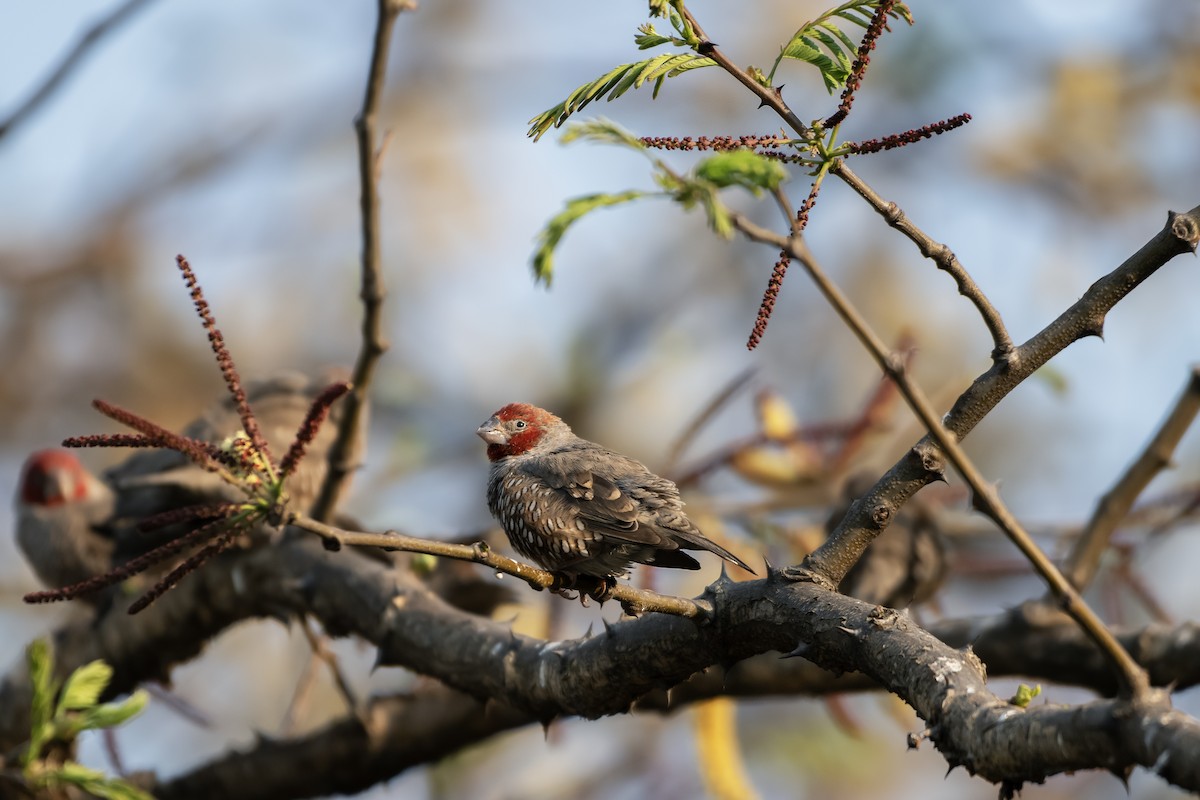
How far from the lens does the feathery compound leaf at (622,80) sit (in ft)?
7.93

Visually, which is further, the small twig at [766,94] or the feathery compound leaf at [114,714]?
the feathery compound leaf at [114,714]

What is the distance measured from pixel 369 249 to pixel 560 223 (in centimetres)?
127

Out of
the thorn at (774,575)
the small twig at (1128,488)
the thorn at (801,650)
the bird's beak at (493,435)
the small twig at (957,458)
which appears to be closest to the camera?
the small twig at (957,458)

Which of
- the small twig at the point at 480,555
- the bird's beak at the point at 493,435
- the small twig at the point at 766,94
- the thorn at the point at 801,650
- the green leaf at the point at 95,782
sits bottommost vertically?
the green leaf at the point at 95,782

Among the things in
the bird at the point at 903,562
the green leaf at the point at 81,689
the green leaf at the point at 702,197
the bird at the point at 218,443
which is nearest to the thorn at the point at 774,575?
the green leaf at the point at 702,197

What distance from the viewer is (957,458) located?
196 cm

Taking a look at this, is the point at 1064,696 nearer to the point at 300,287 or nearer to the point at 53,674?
the point at 53,674

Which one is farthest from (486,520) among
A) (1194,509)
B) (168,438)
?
(168,438)

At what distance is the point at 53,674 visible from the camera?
5.82m

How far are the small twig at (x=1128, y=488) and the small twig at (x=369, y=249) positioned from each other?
9.40ft

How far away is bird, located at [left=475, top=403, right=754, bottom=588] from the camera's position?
11.2ft

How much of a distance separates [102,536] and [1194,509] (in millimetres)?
5821

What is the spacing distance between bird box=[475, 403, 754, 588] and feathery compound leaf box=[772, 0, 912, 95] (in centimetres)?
127

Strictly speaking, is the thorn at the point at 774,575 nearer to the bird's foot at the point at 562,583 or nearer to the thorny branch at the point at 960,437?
the thorny branch at the point at 960,437
